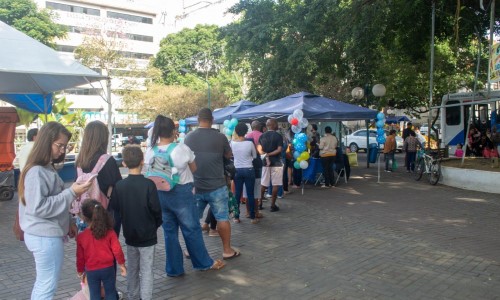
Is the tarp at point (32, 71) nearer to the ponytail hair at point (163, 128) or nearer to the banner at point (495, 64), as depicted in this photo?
the ponytail hair at point (163, 128)

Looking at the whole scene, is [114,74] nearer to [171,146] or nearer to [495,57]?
[495,57]

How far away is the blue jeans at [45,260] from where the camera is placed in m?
3.16

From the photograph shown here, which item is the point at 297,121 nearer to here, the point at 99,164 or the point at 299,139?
the point at 299,139

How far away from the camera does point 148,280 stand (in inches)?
156

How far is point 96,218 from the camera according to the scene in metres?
3.47

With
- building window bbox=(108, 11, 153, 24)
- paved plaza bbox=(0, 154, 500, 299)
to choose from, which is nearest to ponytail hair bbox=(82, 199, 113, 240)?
paved plaza bbox=(0, 154, 500, 299)

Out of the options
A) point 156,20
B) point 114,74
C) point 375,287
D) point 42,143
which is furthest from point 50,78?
point 156,20

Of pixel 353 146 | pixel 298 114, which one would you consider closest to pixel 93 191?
pixel 298 114

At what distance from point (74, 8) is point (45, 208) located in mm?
53043

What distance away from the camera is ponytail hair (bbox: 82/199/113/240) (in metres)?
3.48

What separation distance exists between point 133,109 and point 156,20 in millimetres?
24372

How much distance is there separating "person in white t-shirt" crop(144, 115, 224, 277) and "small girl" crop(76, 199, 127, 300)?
102 centimetres

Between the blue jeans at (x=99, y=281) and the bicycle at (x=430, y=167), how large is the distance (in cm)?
991

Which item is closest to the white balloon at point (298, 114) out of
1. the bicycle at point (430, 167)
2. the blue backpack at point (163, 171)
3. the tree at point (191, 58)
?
the bicycle at point (430, 167)
